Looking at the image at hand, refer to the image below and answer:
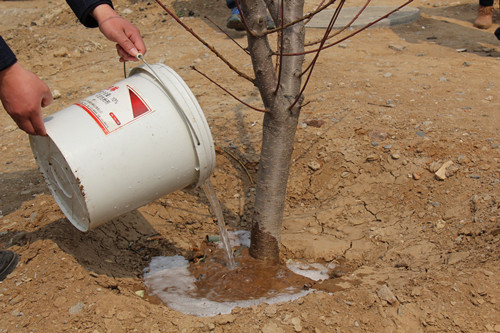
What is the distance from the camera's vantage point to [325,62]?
490 centimetres

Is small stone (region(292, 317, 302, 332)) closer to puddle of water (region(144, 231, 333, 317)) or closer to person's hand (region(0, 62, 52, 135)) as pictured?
puddle of water (region(144, 231, 333, 317))

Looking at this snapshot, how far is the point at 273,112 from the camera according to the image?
90.4 inches

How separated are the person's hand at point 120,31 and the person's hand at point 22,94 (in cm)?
49

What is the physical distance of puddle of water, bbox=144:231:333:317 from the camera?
2.37m

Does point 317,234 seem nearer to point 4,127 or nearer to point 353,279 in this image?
point 353,279

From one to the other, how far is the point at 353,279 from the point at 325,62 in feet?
9.88

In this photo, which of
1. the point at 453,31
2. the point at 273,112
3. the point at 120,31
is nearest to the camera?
the point at 120,31

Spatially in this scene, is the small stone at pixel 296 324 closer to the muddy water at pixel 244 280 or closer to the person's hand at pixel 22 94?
the muddy water at pixel 244 280

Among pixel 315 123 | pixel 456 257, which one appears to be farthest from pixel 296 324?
pixel 315 123

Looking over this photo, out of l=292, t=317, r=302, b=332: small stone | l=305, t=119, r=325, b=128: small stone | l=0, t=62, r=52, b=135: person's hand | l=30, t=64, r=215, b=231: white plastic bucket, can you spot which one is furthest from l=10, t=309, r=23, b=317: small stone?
l=305, t=119, r=325, b=128: small stone

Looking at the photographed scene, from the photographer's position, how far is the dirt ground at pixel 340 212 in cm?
198

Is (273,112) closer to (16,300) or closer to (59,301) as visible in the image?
(59,301)

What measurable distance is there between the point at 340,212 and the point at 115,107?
1.70 m

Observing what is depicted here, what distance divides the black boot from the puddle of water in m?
0.66
